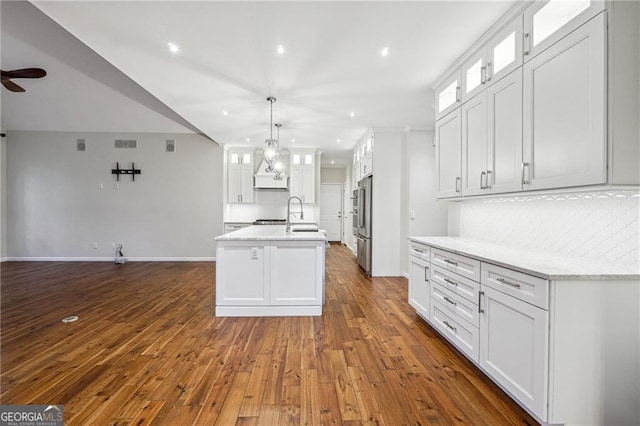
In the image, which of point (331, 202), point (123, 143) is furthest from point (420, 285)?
point (123, 143)

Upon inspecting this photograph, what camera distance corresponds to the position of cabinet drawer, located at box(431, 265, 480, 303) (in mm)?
2082

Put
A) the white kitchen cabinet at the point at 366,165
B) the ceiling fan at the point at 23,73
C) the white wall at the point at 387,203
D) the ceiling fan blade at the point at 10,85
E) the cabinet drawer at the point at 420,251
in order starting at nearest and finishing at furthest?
the cabinet drawer at the point at 420,251
the ceiling fan at the point at 23,73
the ceiling fan blade at the point at 10,85
the white wall at the point at 387,203
the white kitchen cabinet at the point at 366,165

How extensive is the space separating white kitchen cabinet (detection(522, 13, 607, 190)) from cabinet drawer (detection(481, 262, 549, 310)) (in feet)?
2.04

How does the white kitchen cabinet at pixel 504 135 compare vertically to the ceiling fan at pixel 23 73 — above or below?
below

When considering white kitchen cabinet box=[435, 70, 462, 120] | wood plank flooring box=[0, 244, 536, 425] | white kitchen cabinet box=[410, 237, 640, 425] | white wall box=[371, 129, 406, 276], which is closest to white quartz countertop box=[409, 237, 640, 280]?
white kitchen cabinet box=[410, 237, 640, 425]

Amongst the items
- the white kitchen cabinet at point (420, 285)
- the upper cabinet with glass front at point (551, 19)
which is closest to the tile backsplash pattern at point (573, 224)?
the white kitchen cabinet at point (420, 285)

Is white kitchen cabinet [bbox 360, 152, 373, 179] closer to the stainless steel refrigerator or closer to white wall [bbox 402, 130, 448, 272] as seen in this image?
the stainless steel refrigerator

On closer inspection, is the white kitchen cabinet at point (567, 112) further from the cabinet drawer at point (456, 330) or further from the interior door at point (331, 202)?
the interior door at point (331, 202)

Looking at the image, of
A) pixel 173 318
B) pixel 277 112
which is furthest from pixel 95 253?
pixel 277 112

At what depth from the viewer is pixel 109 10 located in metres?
2.21

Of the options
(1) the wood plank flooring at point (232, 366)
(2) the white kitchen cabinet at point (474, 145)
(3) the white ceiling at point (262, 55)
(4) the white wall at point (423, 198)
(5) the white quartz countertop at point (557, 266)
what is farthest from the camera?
(4) the white wall at point (423, 198)

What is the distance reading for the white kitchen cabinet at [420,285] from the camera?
112 inches

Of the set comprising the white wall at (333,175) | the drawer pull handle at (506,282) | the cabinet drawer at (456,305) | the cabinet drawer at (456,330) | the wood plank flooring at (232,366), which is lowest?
the wood plank flooring at (232,366)

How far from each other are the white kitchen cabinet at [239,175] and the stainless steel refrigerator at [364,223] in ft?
9.51
